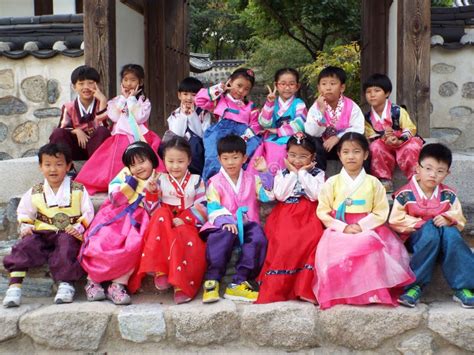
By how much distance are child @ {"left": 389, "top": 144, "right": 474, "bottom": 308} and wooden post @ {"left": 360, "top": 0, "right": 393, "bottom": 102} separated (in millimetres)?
2818

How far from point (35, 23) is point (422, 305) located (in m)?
6.27

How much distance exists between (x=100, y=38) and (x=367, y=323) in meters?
3.41

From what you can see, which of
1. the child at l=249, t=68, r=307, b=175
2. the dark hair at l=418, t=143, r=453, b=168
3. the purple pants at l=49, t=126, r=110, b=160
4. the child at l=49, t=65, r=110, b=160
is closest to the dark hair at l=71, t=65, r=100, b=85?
the child at l=49, t=65, r=110, b=160

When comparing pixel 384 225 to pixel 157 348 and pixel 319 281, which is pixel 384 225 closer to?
pixel 319 281

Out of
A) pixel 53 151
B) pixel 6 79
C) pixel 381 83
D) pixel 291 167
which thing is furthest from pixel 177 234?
pixel 6 79

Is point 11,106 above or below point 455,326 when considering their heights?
above

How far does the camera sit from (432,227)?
3295 mm

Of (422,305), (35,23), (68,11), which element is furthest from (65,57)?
(422,305)

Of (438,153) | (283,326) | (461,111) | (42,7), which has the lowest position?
(283,326)

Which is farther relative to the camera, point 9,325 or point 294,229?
point 294,229

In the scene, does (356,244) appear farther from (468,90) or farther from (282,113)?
(468,90)

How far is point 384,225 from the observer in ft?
11.5

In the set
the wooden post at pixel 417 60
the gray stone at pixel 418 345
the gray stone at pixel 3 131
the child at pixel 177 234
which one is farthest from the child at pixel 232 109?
the gray stone at pixel 3 131

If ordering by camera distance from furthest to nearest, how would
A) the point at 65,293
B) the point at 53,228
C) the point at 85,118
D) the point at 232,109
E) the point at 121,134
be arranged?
the point at 232,109 → the point at 85,118 → the point at 121,134 → the point at 53,228 → the point at 65,293
